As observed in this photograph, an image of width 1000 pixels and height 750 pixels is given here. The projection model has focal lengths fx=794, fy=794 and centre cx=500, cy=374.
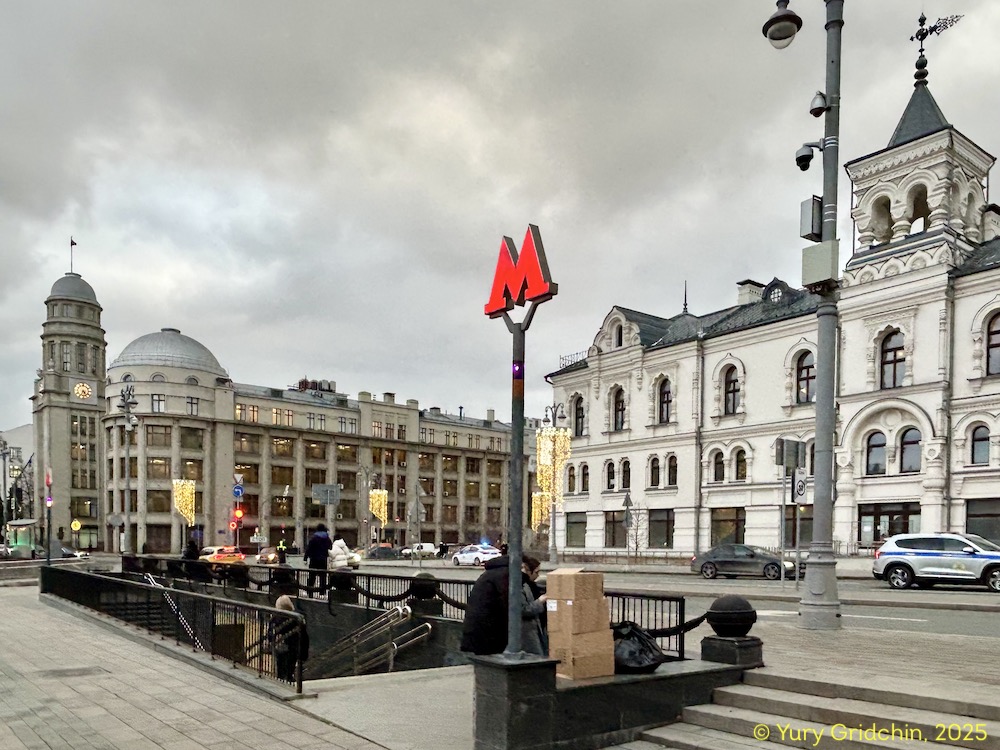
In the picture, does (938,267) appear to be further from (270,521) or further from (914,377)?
(270,521)

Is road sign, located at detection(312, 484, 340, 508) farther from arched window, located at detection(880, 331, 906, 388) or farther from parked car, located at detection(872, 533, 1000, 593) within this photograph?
arched window, located at detection(880, 331, 906, 388)

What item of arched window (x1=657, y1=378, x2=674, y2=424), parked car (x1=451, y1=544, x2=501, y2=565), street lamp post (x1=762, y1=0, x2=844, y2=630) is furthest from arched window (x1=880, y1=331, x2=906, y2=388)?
street lamp post (x1=762, y1=0, x2=844, y2=630)

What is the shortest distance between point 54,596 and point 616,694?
66.2 ft

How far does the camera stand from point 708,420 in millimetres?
44688

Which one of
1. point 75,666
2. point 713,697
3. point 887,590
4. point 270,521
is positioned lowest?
point 270,521

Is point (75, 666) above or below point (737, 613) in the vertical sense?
below

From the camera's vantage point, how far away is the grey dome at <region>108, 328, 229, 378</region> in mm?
82188

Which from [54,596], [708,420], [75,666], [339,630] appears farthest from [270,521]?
[75,666]

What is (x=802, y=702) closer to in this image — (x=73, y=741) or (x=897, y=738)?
(x=897, y=738)

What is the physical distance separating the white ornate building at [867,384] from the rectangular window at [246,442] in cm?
5018

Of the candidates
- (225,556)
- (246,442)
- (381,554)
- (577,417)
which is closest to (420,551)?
(381,554)

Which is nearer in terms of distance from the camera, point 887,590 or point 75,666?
point 75,666

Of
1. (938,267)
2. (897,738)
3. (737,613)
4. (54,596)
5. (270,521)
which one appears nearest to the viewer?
(897,738)

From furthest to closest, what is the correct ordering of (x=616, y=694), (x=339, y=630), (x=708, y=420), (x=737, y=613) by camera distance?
(x=708, y=420)
(x=339, y=630)
(x=737, y=613)
(x=616, y=694)
